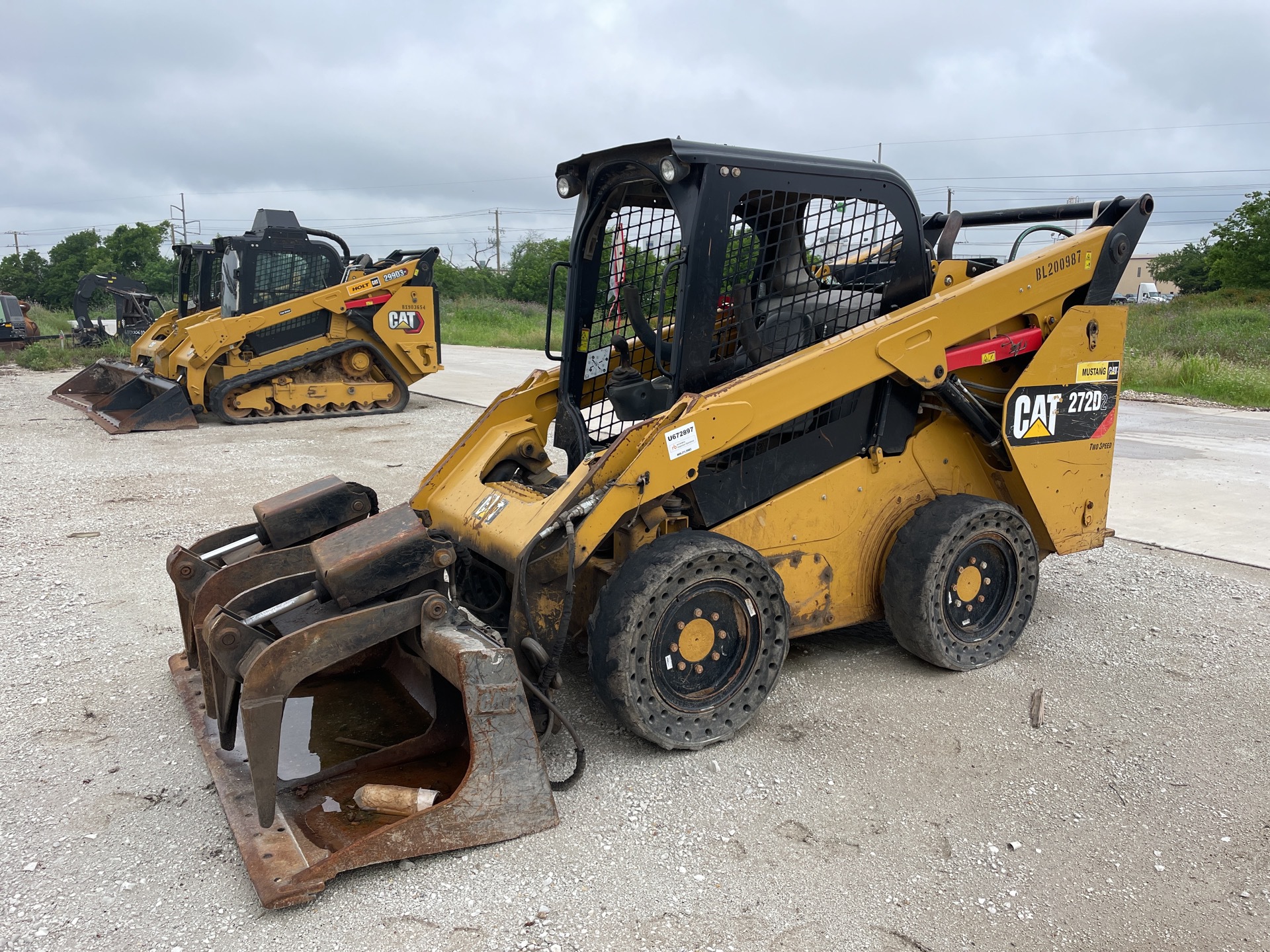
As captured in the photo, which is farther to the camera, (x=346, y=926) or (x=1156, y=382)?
(x=1156, y=382)

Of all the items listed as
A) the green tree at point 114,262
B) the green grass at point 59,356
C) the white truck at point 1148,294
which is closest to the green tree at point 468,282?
the green tree at point 114,262

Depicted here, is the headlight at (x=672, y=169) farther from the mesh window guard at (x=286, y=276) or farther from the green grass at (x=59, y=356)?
the green grass at (x=59, y=356)

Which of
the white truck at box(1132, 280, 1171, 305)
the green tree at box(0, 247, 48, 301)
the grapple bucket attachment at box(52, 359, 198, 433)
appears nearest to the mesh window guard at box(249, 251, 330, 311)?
the grapple bucket attachment at box(52, 359, 198, 433)

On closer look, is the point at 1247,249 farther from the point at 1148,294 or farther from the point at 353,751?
the point at 353,751

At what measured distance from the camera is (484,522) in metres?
3.56

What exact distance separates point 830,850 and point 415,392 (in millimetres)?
12245

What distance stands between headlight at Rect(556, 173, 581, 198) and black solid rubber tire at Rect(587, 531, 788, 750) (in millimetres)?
1603

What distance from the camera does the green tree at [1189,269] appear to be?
43188 mm

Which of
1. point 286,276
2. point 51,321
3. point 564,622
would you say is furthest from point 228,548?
point 51,321

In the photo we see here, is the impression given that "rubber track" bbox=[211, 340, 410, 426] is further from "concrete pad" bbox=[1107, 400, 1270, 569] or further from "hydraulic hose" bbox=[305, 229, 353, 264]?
"concrete pad" bbox=[1107, 400, 1270, 569]

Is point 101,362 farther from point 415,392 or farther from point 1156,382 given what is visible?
point 1156,382

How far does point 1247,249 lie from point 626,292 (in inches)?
1601

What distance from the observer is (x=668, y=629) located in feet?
10.6

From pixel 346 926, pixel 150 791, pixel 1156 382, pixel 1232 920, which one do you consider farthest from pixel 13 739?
pixel 1156 382
